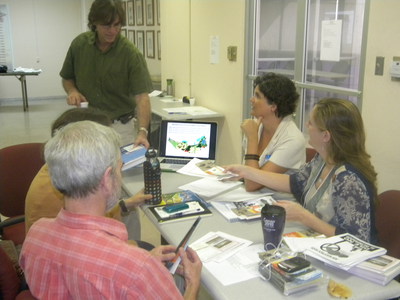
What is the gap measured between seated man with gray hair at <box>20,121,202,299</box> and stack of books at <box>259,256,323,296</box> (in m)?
0.34

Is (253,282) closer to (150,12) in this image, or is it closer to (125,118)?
(125,118)

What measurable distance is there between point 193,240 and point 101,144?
0.64 m

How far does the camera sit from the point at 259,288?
4.19 feet

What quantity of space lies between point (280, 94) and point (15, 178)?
1587 mm

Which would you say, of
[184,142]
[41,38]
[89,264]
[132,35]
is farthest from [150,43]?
[89,264]

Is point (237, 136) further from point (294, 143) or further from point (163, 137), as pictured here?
point (294, 143)

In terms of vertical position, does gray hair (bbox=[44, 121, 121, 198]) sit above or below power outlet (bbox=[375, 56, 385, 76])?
below

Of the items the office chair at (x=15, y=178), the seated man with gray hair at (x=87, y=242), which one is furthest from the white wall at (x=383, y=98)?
the office chair at (x=15, y=178)

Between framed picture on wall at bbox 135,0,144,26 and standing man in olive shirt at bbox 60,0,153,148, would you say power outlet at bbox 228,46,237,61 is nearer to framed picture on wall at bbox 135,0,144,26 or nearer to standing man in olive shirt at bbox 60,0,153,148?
standing man in olive shirt at bbox 60,0,153,148

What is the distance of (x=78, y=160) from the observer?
1.11 m

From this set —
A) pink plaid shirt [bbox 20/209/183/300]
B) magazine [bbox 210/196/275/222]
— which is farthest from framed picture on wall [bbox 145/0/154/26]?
pink plaid shirt [bbox 20/209/183/300]

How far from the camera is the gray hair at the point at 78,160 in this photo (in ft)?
3.63

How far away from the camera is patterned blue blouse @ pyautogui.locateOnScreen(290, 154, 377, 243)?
1.55 m

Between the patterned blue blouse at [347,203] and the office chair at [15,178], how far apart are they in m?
1.54
